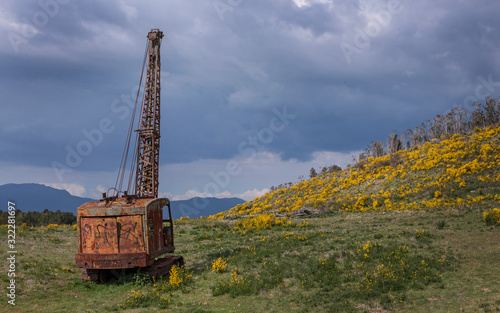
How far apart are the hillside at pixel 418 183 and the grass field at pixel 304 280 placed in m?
12.9

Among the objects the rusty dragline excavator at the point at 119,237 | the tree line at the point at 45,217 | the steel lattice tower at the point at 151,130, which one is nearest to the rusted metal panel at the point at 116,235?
the rusty dragline excavator at the point at 119,237

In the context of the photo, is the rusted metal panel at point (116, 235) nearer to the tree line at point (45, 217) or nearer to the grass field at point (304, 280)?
the grass field at point (304, 280)

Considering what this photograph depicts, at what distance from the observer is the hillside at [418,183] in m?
28.6

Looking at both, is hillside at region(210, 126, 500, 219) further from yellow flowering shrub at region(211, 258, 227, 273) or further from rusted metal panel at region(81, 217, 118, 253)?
rusted metal panel at region(81, 217, 118, 253)

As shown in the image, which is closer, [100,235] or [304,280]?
[304,280]

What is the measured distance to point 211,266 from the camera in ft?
45.2

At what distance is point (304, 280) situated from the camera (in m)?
11.0

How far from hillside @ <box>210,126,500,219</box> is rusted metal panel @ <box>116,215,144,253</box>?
78.2 feet

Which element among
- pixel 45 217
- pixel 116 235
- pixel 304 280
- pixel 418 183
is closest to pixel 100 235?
Result: pixel 116 235

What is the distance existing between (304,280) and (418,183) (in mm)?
27921

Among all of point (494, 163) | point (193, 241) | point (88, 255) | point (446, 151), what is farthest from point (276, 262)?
point (446, 151)

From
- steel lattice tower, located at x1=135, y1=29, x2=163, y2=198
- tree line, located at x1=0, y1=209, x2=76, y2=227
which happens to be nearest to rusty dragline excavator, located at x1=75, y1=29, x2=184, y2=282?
steel lattice tower, located at x1=135, y1=29, x2=163, y2=198

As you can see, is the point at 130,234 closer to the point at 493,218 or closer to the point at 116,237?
the point at 116,237

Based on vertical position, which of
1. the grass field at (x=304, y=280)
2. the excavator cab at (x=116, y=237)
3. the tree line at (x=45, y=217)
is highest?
the tree line at (x=45, y=217)
